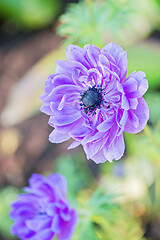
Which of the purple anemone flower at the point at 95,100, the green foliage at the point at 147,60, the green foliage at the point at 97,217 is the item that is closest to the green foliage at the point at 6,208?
the green foliage at the point at 97,217

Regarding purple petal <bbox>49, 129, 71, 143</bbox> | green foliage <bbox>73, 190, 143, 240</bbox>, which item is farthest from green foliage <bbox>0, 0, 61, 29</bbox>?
purple petal <bbox>49, 129, 71, 143</bbox>

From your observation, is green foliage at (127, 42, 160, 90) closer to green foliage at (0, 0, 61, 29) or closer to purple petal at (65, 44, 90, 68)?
green foliage at (0, 0, 61, 29)

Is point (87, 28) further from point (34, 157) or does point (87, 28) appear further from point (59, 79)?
point (34, 157)

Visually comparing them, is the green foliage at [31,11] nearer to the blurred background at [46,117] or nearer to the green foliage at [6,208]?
the blurred background at [46,117]

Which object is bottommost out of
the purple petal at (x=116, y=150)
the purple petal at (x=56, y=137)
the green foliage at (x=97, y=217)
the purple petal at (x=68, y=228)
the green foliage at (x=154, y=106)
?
the green foliage at (x=97, y=217)

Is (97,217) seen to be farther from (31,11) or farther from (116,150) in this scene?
(31,11)

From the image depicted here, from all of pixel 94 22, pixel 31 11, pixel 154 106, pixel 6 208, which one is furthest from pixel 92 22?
pixel 31 11

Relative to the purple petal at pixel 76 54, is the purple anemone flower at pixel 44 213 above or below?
below
